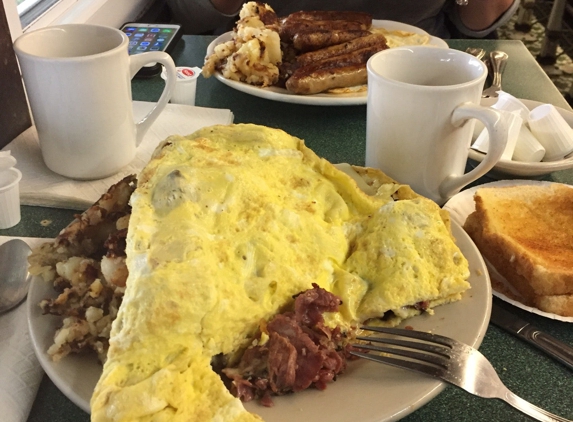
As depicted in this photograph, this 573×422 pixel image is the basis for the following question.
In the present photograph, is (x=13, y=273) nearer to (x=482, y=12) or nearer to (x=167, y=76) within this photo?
(x=167, y=76)

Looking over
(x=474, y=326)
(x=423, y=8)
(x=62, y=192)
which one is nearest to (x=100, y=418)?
(x=474, y=326)

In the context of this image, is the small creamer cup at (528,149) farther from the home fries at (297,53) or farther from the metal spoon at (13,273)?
the metal spoon at (13,273)

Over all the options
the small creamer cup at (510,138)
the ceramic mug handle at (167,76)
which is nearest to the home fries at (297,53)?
the ceramic mug handle at (167,76)

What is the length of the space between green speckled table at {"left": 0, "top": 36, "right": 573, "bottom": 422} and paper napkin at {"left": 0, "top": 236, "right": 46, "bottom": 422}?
0.02 metres

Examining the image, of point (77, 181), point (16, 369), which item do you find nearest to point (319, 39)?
point (77, 181)

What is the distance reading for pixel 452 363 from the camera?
1.79 feet

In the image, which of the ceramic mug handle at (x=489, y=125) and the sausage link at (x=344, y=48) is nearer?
the ceramic mug handle at (x=489, y=125)

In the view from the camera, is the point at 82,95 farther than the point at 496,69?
No

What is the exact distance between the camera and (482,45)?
1770mm

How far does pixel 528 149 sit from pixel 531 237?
0.90 ft

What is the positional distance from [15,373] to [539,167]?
0.97 metres

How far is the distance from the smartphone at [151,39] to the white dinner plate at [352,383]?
1023mm

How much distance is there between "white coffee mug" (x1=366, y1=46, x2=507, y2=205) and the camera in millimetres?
838

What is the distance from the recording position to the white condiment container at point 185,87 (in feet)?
4.35
